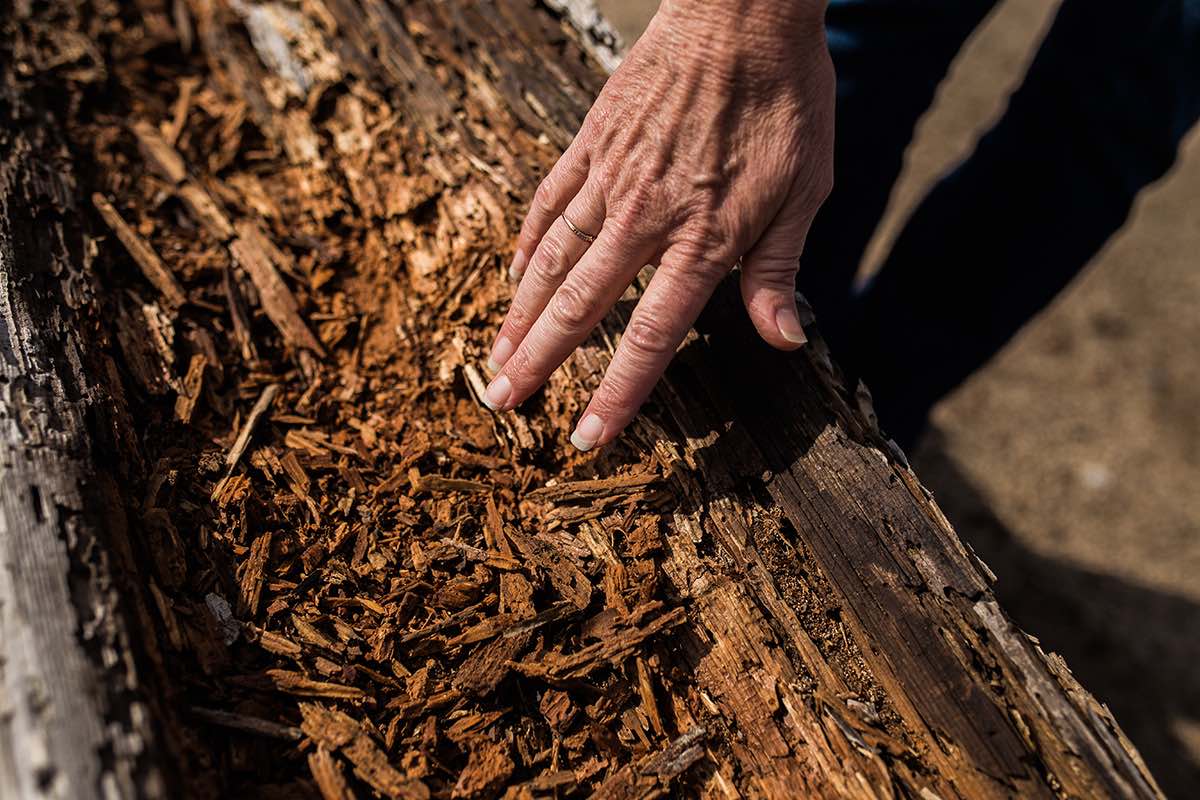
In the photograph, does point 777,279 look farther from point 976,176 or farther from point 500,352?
point 976,176

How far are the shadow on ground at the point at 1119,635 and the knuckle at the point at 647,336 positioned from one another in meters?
2.12

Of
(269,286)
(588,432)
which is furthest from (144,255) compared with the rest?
(588,432)

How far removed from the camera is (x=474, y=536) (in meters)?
1.78

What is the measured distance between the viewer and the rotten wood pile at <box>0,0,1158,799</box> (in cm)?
147

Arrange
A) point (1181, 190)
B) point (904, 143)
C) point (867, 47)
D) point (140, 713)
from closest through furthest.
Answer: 1. point (140, 713)
2. point (867, 47)
3. point (904, 143)
4. point (1181, 190)

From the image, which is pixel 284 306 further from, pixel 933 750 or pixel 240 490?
pixel 933 750

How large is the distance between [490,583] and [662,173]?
0.93 m

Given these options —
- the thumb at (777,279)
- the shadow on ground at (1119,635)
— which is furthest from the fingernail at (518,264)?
the shadow on ground at (1119,635)

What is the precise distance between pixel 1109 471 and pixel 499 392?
10.4 feet

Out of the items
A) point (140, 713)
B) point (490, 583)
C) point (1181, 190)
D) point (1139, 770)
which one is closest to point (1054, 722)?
point (1139, 770)

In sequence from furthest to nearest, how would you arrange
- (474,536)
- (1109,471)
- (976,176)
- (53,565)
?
1. (1109,471)
2. (976,176)
3. (474,536)
4. (53,565)

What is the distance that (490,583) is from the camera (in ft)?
5.56

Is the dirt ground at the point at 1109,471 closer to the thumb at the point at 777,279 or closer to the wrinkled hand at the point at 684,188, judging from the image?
the thumb at the point at 777,279

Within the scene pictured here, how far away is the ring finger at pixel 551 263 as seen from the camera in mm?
1766
